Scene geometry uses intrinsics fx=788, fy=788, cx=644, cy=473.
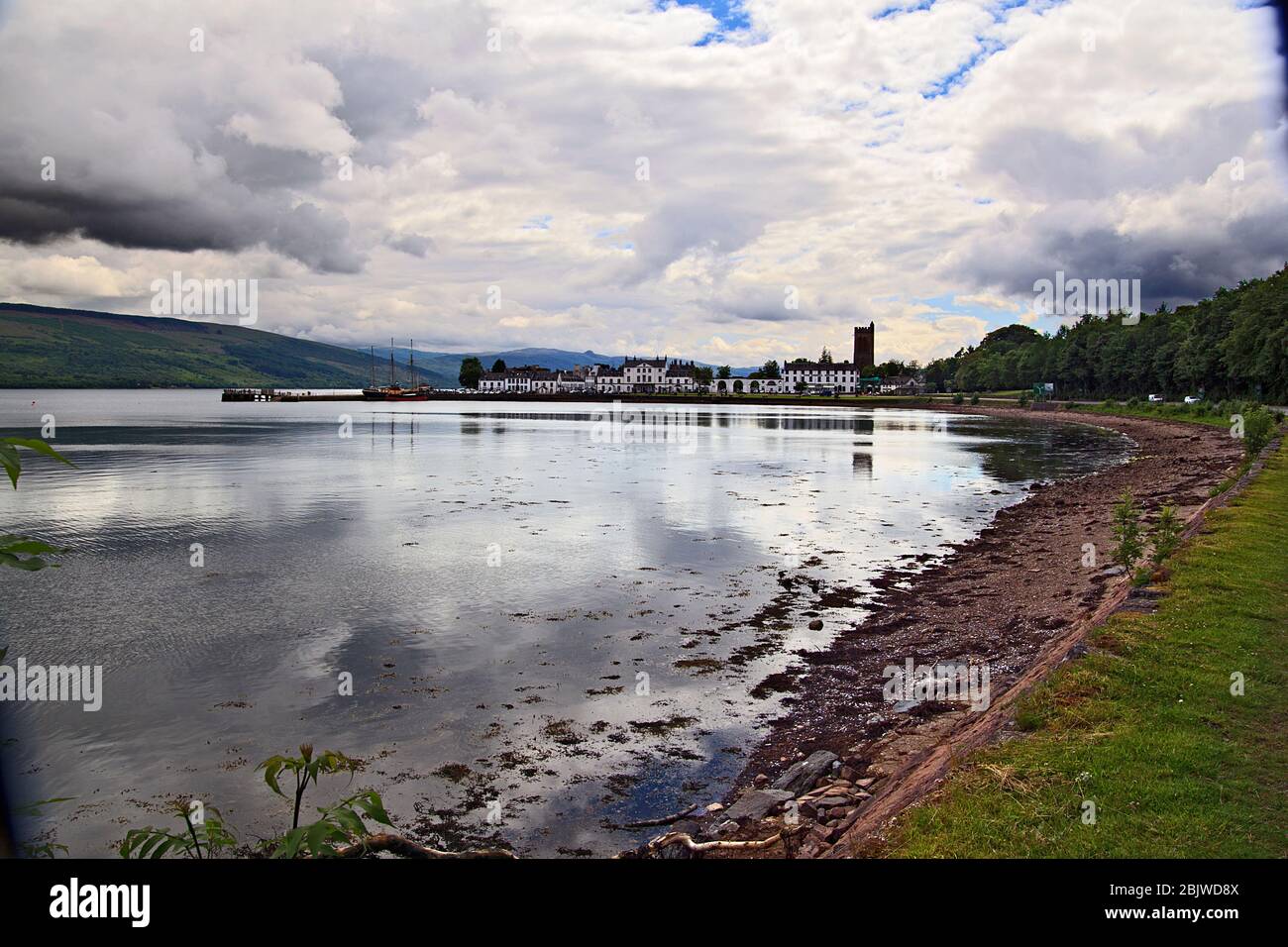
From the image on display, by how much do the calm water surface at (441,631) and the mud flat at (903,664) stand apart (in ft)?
2.92

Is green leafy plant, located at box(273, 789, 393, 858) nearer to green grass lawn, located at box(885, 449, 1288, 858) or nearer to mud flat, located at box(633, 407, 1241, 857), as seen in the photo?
green grass lawn, located at box(885, 449, 1288, 858)

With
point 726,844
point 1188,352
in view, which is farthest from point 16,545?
point 1188,352

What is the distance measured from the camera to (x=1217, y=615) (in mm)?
13109

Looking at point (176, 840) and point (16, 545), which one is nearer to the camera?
point (16, 545)

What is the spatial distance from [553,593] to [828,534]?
550 inches

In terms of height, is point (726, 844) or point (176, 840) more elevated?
point (176, 840)

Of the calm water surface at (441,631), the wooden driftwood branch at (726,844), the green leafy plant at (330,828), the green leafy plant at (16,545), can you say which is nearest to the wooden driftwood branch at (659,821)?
the calm water surface at (441,631)

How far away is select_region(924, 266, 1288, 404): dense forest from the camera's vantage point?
3406 inches

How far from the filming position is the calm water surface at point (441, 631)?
12.0 meters

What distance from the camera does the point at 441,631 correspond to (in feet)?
65.0

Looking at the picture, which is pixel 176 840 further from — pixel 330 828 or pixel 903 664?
pixel 903 664

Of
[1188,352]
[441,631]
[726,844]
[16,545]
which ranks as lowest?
[441,631]

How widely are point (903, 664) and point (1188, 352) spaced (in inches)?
4974
